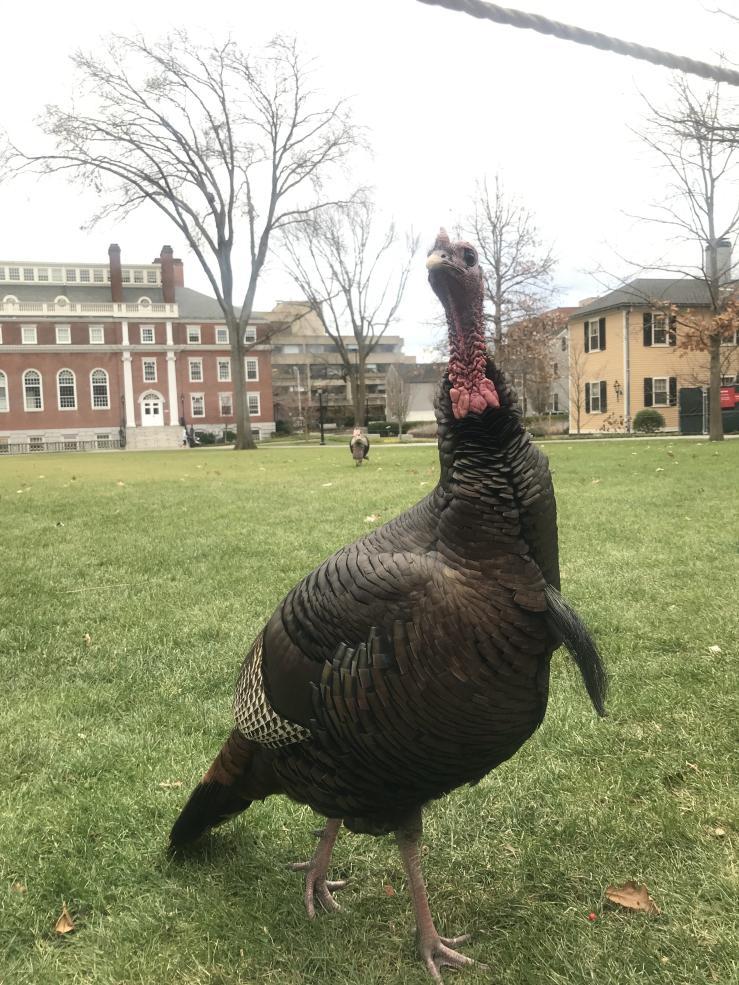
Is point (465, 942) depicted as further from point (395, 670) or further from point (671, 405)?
point (671, 405)

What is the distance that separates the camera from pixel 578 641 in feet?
5.91

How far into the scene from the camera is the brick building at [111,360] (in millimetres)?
55312

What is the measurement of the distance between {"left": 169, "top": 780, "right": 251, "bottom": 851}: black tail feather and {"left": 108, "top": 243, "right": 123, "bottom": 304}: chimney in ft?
205

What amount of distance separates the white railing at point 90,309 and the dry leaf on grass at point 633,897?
6072 cm

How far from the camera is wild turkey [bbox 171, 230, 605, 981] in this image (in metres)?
1.69

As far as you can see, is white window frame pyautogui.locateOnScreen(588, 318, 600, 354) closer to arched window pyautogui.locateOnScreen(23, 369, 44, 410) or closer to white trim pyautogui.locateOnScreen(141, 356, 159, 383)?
white trim pyautogui.locateOnScreen(141, 356, 159, 383)

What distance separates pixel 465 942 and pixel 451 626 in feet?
3.78

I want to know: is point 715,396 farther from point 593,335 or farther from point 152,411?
point 152,411

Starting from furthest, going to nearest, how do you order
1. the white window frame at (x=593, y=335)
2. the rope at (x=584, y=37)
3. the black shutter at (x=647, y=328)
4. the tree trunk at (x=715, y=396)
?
the white window frame at (x=593, y=335) < the black shutter at (x=647, y=328) < the tree trunk at (x=715, y=396) < the rope at (x=584, y=37)

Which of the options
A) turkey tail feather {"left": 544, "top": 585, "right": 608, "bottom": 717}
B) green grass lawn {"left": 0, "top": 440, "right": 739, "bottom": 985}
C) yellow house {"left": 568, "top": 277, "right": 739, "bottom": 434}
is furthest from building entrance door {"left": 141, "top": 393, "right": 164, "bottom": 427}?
turkey tail feather {"left": 544, "top": 585, "right": 608, "bottom": 717}

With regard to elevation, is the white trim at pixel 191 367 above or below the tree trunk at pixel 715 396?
above

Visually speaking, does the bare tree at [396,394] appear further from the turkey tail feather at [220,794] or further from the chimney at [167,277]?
the turkey tail feather at [220,794]

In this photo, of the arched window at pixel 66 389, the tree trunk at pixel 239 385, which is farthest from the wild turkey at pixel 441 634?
the arched window at pixel 66 389

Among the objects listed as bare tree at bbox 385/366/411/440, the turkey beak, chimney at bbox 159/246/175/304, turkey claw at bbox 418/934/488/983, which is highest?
chimney at bbox 159/246/175/304
